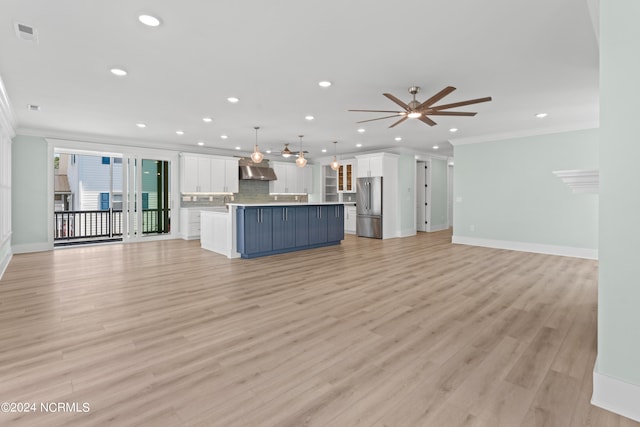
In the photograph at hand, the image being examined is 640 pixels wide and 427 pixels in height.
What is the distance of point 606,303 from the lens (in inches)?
70.4

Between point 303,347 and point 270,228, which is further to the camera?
point 270,228

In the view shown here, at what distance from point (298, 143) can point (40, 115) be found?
5.28m

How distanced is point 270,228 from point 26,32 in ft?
14.5

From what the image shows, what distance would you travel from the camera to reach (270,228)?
6.45 meters

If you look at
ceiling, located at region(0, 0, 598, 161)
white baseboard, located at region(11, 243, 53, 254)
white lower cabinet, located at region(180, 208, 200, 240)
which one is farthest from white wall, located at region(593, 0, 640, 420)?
white baseboard, located at region(11, 243, 53, 254)

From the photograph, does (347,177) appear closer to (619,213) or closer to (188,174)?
(188,174)

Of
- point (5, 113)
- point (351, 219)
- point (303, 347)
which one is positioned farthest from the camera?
point (351, 219)

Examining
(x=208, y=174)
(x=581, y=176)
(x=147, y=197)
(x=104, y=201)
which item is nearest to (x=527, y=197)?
(x=581, y=176)

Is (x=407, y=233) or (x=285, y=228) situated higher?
(x=285, y=228)

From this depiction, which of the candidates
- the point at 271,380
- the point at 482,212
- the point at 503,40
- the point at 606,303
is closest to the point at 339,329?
the point at 271,380

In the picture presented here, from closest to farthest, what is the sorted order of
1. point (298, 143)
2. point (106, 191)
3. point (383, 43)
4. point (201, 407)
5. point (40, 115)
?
point (201, 407) → point (383, 43) → point (40, 115) → point (298, 143) → point (106, 191)

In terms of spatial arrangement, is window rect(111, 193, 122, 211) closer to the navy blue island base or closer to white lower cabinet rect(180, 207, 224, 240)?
white lower cabinet rect(180, 207, 224, 240)

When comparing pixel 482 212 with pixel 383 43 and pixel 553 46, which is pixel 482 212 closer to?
pixel 553 46

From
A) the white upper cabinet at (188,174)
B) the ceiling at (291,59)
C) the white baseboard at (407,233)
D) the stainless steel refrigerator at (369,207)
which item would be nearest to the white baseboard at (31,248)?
the ceiling at (291,59)
